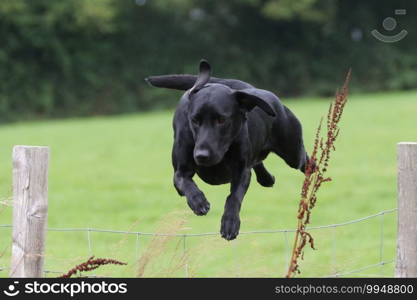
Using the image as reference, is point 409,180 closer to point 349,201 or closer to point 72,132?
point 349,201

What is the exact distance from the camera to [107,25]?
1629 inches

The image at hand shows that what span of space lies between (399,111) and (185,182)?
2954 cm

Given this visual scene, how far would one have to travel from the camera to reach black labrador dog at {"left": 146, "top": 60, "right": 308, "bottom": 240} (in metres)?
2.73

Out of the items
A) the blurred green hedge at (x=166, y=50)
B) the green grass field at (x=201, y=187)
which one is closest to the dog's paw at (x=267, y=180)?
the green grass field at (x=201, y=187)

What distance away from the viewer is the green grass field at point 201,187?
13844 millimetres

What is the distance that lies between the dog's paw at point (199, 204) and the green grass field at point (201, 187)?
1.79 m

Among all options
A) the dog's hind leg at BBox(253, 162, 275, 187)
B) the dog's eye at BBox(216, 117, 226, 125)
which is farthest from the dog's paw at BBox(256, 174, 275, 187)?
the dog's eye at BBox(216, 117, 226, 125)

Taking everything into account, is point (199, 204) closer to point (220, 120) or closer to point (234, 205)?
point (234, 205)

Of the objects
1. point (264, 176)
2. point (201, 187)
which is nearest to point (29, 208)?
point (264, 176)

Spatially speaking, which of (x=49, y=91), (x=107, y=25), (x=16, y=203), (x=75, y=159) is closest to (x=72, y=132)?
(x=75, y=159)

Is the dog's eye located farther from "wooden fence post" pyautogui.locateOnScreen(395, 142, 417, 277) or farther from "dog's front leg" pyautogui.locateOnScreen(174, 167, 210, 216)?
"wooden fence post" pyautogui.locateOnScreen(395, 142, 417, 277)

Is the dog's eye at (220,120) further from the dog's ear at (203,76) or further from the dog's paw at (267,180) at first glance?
the dog's paw at (267,180)

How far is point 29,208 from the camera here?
153 inches

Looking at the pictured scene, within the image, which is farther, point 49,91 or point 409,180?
point 49,91
